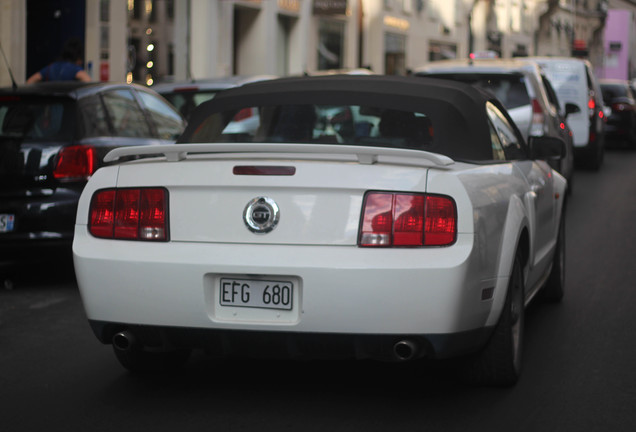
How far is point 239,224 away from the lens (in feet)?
16.2

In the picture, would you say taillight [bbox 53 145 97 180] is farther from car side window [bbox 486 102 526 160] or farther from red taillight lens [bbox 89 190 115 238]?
red taillight lens [bbox 89 190 115 238]

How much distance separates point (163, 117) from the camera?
10469 mm

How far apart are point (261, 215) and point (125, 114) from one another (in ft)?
16.6

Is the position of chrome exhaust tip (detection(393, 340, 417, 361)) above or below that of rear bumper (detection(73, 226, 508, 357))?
below

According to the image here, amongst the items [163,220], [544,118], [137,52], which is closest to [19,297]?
[163,220]

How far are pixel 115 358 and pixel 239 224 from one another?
1.60m

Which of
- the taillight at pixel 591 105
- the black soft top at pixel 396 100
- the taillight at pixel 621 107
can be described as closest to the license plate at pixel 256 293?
the black soft top at pixel 396 100

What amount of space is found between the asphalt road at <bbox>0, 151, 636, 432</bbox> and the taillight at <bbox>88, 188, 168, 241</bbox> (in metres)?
0.72

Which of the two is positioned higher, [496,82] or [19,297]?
[496,82]

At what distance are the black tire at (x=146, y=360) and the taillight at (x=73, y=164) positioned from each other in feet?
10.6

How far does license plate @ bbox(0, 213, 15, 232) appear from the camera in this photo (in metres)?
8.69

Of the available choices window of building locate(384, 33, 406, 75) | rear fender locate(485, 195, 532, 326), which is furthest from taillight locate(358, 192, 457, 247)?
window of building locate(384, 33, 406, 75)

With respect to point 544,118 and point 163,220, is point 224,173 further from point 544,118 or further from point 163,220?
point 544,118

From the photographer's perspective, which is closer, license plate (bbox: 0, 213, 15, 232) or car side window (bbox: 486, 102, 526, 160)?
car side window (bbox: 486, 102, 526, 160)
